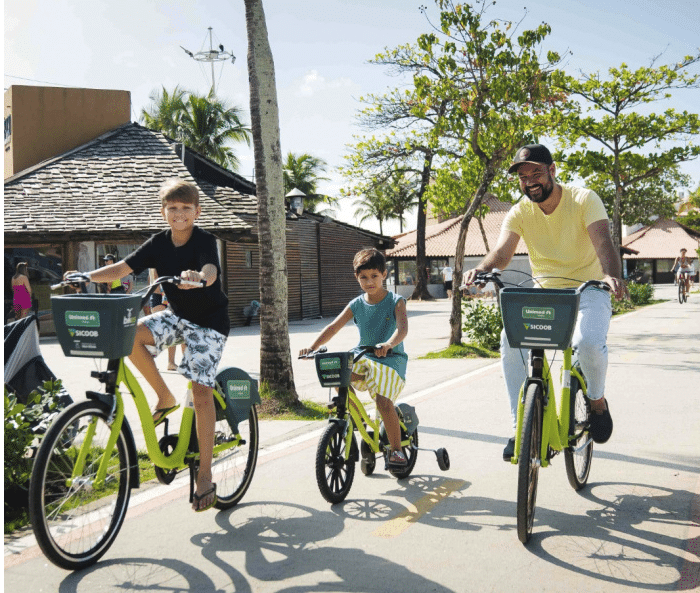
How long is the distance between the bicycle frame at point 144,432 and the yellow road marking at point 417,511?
101cm

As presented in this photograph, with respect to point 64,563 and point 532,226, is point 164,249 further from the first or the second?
point 532,226

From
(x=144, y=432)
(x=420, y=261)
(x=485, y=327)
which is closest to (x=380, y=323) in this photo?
(x=144, y=432)

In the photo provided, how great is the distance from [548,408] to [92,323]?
7.56ft

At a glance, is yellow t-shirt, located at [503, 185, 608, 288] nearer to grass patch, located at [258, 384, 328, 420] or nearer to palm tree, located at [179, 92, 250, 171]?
grass patch, located at [258, 384, 328, 420]

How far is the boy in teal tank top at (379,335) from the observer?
4.63 meters

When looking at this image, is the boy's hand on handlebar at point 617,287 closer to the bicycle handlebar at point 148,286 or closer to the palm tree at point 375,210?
the bicycle handlebar at point 148,286

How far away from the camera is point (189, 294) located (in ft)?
13.6

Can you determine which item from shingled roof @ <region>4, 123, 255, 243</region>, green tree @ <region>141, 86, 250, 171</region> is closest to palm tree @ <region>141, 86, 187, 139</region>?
green tree @ <region>141, 86, 250, 171</region>

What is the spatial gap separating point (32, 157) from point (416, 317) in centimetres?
1277

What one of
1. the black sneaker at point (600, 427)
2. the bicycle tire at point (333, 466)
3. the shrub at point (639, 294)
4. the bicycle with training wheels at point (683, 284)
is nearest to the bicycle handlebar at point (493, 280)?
the black sneaker at point (600, 427)

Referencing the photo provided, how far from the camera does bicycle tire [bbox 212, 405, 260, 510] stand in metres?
4.41

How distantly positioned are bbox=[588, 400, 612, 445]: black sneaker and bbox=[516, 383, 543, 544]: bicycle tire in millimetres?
785

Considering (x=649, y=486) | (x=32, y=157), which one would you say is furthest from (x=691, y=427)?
(x=32, y=157)

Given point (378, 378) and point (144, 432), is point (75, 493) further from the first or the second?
point (378, 378)
